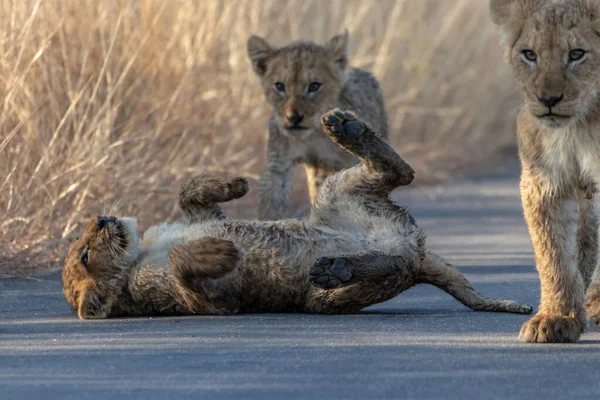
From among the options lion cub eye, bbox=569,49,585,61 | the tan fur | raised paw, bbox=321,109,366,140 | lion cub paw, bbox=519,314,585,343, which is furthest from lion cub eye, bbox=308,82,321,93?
lion cub paw, bbox=519,314,585,343

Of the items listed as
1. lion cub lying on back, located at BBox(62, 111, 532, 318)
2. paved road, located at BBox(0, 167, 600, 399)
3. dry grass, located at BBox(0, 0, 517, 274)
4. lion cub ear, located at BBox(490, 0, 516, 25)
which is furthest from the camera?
dry grass, located at BBox(0, 0, 517, 274)

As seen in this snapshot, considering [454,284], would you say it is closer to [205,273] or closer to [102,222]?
[205,273]

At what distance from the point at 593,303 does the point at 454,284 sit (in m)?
1.25

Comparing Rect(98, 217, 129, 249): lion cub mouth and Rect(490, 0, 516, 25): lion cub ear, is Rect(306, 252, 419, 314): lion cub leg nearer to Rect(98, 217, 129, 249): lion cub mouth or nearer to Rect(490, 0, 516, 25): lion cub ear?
Rect(98, 217, 129, 249): lion cub mouth

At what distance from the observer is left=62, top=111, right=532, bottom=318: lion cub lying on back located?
5883 mm

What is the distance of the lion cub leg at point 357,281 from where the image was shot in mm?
5527

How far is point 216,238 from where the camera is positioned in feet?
19.3

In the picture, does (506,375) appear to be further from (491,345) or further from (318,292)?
(318,292)

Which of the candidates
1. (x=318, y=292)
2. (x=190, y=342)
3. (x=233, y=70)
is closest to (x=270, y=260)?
(x=318, y=292)

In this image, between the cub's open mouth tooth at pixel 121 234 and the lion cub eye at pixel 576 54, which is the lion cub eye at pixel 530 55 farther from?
the cub's open mouth tooth at pixel 121 234

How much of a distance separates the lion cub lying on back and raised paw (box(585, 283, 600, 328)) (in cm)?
98

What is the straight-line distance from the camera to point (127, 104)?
363 inches

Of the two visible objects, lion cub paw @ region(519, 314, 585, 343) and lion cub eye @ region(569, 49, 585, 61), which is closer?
lion cub paw @ region(519, 314, 585, 343)

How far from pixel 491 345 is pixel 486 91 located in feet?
36.8
